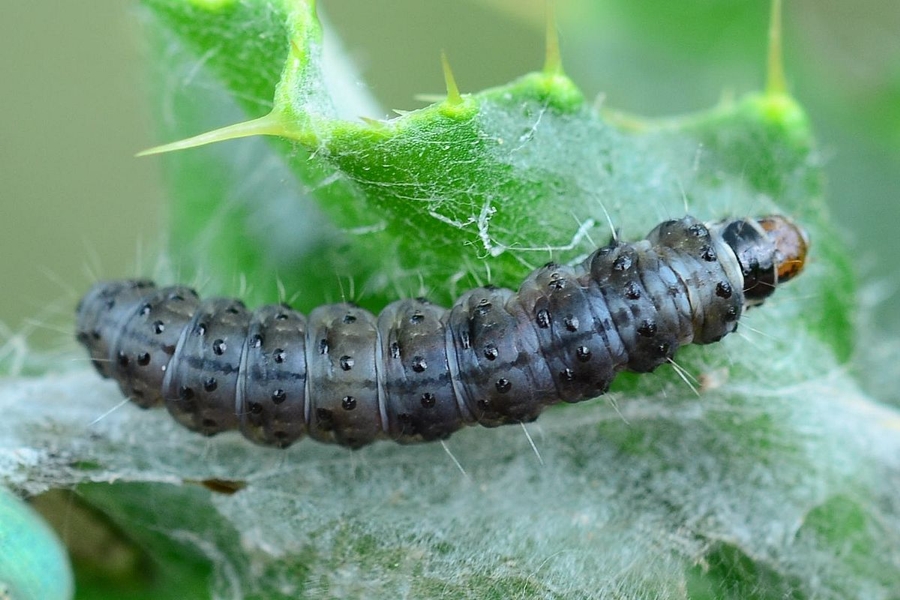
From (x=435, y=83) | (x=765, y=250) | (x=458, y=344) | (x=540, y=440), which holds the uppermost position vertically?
(x=435, y=83)

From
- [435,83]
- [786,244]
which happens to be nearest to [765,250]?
[786,244]

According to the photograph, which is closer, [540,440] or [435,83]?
[540,440]

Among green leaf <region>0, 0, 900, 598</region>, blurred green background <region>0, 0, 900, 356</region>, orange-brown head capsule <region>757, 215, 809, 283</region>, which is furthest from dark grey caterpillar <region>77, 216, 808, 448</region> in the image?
blurred green background <region>0, 0, 900, 356</region>

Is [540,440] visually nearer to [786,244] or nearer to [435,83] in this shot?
[786,244]

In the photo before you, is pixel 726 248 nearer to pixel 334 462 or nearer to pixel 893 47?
pixel 334 462

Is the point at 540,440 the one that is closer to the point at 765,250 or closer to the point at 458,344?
the point at 458,344

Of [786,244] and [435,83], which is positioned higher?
[435,83]

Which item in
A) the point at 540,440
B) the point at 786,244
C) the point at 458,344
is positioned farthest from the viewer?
the point at 540,440

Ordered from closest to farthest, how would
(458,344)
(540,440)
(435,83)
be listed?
1. (458,344)
2. (540,440)
3. (435,83)
